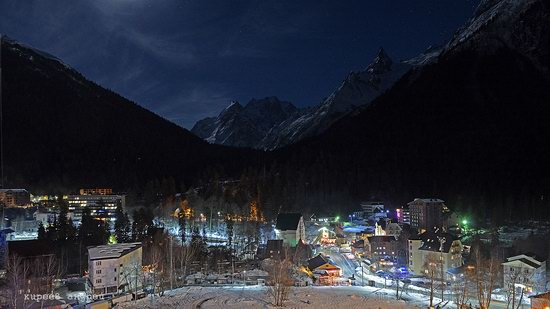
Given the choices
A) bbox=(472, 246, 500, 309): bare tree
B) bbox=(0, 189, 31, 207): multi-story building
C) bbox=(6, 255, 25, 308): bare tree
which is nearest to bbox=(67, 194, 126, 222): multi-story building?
bbox=(0, 189, 31, 207): multi-story building

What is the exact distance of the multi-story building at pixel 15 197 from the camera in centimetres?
8381

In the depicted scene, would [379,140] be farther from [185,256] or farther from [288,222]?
[185,256]

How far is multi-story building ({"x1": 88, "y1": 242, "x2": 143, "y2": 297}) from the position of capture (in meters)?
43.2

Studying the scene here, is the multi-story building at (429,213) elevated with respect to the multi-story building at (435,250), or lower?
elevated

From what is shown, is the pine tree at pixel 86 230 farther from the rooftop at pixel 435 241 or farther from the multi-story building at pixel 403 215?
the multi-story building at pixel 403 215

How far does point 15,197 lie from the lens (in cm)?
8594

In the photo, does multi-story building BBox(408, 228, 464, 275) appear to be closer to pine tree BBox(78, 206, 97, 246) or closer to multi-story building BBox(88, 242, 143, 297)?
multi-story building BBox(88, 242, 143, 297)

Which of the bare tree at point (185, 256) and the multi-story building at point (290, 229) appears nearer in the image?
the bare tree at point (185, 256)

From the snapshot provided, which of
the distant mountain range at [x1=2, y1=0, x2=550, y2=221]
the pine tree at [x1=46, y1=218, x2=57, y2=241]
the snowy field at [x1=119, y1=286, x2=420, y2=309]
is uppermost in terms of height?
the distant mountain range at [x1=2, y1=0, x2=550, y2=221]

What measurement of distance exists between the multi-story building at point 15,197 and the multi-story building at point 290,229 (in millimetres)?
51043

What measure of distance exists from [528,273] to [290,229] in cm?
2972

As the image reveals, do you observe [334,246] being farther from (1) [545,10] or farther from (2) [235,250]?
(1) [545,10]

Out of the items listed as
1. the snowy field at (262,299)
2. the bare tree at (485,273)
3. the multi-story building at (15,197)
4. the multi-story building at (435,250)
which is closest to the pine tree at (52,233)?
the snowy field at (262,299)

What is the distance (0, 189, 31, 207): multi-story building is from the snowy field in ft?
183
